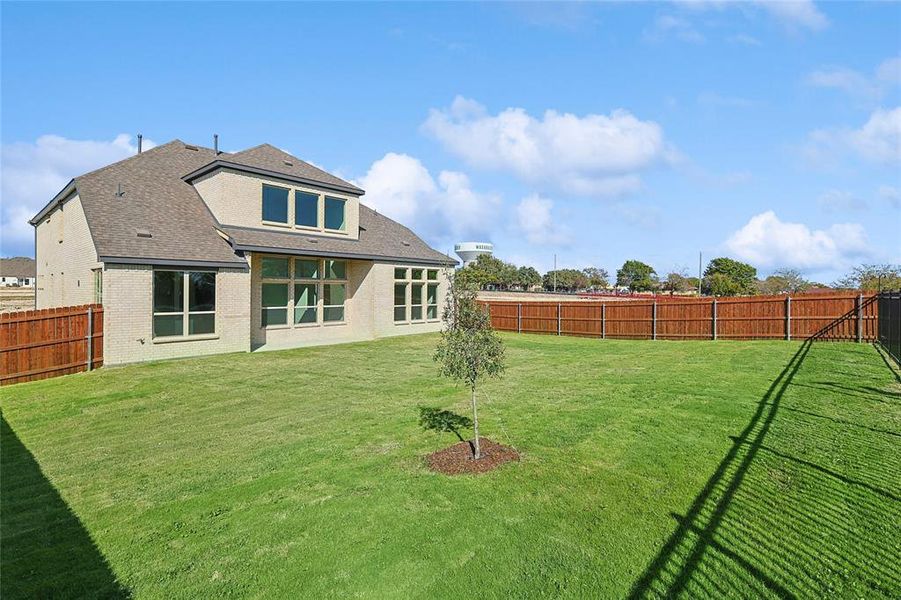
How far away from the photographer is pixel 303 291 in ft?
60.2

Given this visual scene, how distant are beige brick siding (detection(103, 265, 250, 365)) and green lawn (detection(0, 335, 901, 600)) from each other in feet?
12.0

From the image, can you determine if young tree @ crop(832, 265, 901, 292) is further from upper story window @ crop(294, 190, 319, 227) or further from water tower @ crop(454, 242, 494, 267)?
water tower @ crop(454, 242, 494, 267)

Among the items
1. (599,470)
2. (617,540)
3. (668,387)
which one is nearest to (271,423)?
(599,470)

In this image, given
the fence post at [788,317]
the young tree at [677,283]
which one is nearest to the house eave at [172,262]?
the fence post at [788,317]

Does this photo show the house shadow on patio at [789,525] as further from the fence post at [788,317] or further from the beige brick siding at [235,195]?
the beige brick siding at [235,195]

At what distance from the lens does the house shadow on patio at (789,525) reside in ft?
10.4

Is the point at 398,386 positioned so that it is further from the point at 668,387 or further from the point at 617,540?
the point at 617,540

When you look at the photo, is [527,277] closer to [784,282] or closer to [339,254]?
[784,282]

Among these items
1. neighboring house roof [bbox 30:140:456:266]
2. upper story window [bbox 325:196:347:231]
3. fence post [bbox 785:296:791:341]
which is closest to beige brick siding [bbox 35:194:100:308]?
neighboring house roof [bbox 30:140:456:266]

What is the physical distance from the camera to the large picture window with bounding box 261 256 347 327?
56.3 ft

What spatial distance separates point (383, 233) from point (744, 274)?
72431mm

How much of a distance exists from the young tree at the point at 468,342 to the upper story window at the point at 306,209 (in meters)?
14.3

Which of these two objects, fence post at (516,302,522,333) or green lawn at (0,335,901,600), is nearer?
green lawn at (0,335,901,600)

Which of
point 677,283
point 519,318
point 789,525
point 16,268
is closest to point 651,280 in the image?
point 677,283
